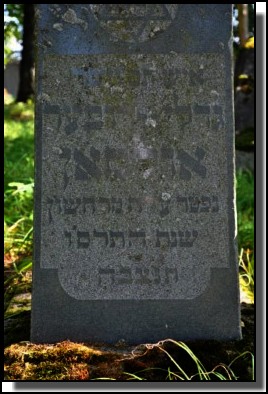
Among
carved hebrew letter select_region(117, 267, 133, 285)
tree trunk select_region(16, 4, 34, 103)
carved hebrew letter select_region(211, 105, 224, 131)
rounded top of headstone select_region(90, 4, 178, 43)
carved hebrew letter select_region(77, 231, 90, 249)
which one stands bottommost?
carved hebrew letter select_region(117, 267, 133, 285)

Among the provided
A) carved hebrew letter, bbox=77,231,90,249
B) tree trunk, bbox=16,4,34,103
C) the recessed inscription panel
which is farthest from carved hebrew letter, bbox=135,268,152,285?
tree trunk, bbox=16,4,34,103

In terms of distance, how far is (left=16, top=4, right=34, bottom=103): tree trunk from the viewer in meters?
13.0

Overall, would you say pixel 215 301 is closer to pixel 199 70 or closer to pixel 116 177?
pixel 116 177

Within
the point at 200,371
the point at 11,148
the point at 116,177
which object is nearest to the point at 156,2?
the point at 116,177

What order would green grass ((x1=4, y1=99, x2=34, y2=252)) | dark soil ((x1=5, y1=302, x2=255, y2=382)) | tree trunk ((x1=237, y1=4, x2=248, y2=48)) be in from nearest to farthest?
dark soil ((x1=5, y1=302, x2=255, y2=382)) < green grass ((x1=4, y1=99, x2=34, y2=252)) < tree trunk ((x1=237, y1=4, x2=248, y2=48))

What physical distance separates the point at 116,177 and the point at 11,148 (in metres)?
5.38

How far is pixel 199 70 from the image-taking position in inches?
101

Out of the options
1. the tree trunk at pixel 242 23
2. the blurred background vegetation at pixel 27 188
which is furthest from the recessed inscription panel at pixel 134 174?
the tree trunk at pixel 242 23

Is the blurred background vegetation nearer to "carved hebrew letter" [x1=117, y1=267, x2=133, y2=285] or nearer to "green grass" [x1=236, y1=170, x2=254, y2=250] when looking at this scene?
"green grass" [x1=236, y1=170, x2=254, y2=250]

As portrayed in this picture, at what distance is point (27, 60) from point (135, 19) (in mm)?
11426

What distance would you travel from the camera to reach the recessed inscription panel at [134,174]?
8.34ft

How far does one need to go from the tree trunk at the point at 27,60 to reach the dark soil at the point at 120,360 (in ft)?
37.7

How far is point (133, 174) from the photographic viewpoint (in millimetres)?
2553

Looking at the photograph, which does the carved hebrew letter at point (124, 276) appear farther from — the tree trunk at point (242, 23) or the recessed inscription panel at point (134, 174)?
the tree trunk at point (242, 23)
